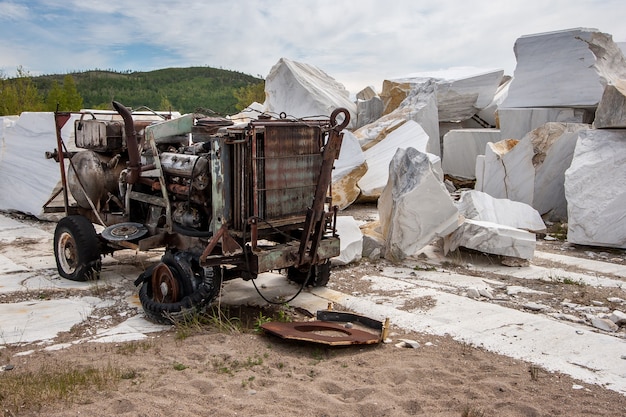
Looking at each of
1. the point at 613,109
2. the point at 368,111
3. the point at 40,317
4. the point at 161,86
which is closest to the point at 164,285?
the point at 40,317

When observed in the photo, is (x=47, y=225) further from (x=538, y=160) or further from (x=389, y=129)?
(x=538, y=160)

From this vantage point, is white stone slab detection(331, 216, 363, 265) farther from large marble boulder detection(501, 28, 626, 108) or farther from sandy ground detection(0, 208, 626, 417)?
large marble boulder detection(501, 28, 626, 108)

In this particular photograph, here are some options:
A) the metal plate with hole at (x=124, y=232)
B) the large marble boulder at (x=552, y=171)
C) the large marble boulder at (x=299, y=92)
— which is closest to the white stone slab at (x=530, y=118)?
the large marble boulder at (x=552, y=171)

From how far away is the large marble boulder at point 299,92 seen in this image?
1390 centimetres

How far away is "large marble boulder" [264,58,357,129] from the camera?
13898 millimetres

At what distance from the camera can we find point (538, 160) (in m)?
10.1

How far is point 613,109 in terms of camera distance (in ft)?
28.6

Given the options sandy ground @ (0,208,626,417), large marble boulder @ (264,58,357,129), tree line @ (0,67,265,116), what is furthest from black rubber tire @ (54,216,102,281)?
tree line @ (0,67,265,116)

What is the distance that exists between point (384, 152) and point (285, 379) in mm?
8373

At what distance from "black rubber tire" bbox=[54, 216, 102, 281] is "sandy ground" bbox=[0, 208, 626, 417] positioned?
1.53m

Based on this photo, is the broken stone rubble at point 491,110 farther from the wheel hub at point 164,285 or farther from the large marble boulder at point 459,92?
the wheel hub at point 164,285

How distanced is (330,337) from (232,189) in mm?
1527

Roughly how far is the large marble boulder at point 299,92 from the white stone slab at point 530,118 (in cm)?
392

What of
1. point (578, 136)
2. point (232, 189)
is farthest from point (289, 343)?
point (578, 136)
